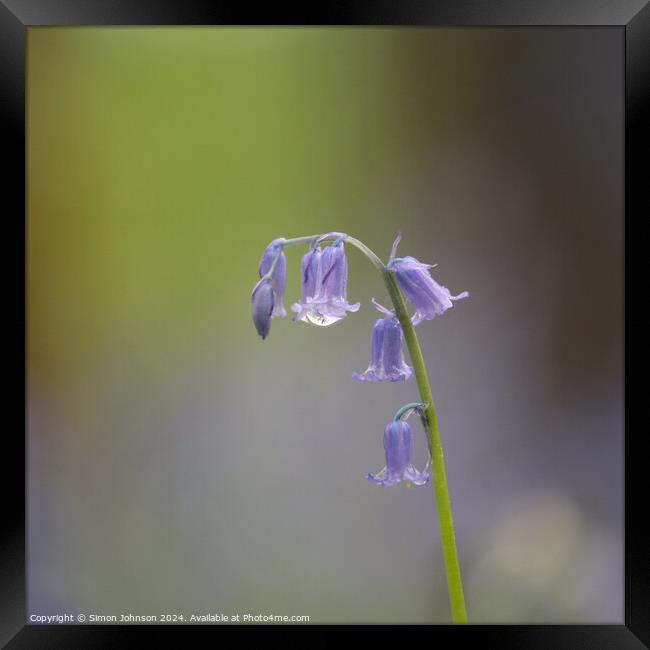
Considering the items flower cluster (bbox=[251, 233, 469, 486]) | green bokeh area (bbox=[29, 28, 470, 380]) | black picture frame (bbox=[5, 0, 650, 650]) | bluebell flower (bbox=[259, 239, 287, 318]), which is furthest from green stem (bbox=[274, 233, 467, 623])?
green bokeh area (bbox=[29, 28, 470, 380])

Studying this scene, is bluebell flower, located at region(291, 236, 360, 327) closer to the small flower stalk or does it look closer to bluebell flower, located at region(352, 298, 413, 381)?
bluebell flower, located at region(352, 298, 413, 381)

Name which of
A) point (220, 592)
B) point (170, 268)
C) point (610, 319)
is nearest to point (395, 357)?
point (610, 319)

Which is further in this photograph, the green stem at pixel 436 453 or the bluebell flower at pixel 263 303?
the bluebell flower at pixel 263 303

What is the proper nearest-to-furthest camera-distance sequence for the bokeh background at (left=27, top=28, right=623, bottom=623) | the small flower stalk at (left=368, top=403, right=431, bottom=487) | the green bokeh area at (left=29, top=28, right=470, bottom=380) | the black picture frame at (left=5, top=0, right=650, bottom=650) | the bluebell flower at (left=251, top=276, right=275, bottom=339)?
the bluebell flower at (left=251, top=276, right=275, bottom=339) < the small flower stalk at (left=368, top=403, right=431, bottom=487) < the black picture frame at (left=5, top=0, right=650, bottom=650) < the bokeh background at (left=27, top=28, right=623, bottom=623) < the green bokeh area at (left=29, top=28, right=470, bottom=380)

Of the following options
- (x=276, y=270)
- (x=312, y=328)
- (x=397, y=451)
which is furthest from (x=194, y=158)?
(x=397, y=451)

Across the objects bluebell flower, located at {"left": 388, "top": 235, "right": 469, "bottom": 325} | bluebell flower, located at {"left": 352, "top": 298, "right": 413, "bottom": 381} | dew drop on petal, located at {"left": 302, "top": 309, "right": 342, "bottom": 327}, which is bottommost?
bluebell flower, located at {"left": 352, "top": 298, "right": 413, "bottom": 381}

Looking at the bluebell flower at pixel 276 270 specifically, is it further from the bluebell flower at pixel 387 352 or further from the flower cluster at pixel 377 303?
the bluebell flower at pixel 387 352

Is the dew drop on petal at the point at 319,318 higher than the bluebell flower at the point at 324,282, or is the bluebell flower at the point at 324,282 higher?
the bluebell flower at the point at 324,282

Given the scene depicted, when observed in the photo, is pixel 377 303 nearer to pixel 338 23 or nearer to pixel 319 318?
pixel 319 318

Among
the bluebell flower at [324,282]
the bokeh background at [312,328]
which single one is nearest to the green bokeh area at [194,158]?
the bokeh background at [312,328]
